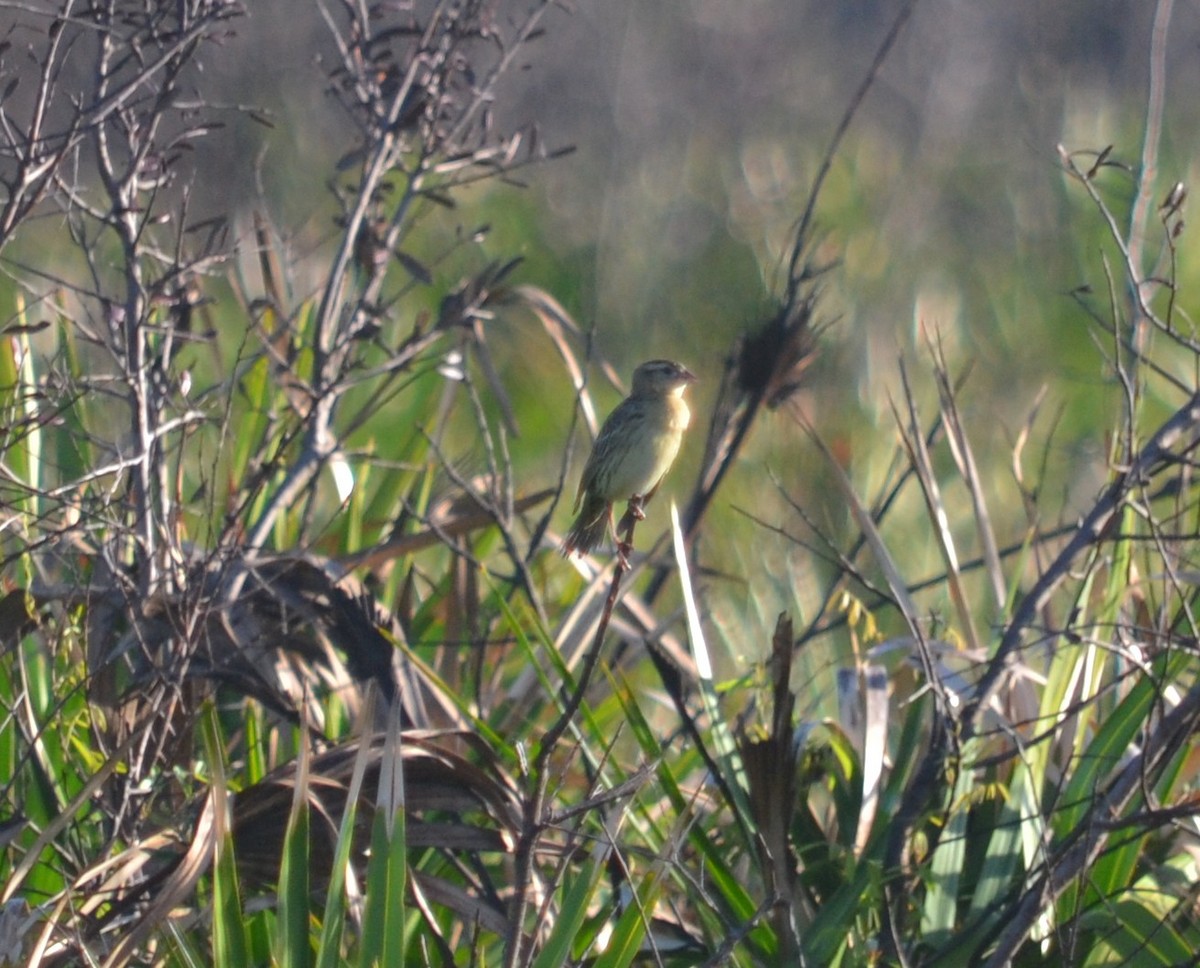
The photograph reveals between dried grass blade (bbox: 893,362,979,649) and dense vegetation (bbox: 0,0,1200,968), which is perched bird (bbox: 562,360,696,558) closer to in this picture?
dense vegetation (bbox: 0,0,1200,968)

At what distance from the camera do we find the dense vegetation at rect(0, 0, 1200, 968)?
7.94 feet

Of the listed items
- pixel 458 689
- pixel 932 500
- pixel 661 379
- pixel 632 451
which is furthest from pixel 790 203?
pixel 932 500

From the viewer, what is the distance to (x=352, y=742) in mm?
2943

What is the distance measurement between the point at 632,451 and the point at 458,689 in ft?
2.55

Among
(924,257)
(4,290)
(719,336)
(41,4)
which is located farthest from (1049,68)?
(4,290)

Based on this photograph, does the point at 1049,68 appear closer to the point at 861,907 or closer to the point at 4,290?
the point at 4,290

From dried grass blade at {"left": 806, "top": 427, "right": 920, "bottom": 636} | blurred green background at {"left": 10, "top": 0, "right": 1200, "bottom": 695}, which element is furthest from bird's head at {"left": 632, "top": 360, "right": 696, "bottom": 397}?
dried grass blade at {"left": 806, "top": 427, "right": 920, "bottom": 636}

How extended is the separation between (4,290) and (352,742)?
371 cm

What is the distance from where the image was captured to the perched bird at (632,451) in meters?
4.17

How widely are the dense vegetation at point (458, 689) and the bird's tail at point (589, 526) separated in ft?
0.26

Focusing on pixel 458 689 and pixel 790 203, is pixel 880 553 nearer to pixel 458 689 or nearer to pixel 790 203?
pixel 458 689

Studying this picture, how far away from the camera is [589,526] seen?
418 centimetres

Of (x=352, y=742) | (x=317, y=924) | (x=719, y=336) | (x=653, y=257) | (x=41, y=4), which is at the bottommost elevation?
(x=317, y=924)

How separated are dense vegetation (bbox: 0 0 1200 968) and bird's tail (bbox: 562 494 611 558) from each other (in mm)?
80
